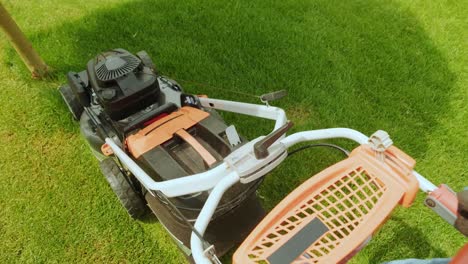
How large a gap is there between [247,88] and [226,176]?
1.57 m

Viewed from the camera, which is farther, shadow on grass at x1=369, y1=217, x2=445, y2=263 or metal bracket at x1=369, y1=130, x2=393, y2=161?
shadow on grass at x1=369, y1=217, x2=445, y2=263

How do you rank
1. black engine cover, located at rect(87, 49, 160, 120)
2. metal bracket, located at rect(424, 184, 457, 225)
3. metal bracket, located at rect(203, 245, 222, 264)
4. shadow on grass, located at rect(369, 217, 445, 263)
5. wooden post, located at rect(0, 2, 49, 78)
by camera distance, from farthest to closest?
wooden post, located at rect(0, 2, 49, 78), shadow on grass, located at rect(369, 217, 445, 263), black engine cover, located at rect(87, 49, 160, 120), metal bracket, located at rect(203, 245, 222, 264), metal bracket, located at rect(424, 184, 457, 225)

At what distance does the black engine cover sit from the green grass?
0.64m

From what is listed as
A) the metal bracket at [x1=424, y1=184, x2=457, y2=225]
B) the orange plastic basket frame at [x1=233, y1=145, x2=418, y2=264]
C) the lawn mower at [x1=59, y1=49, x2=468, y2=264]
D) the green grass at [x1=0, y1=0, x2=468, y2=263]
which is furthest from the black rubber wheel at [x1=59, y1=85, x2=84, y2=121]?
the metal bracket at [x1=424, y1=184, x2=457, y2=225]

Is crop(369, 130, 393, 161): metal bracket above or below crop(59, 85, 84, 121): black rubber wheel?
above

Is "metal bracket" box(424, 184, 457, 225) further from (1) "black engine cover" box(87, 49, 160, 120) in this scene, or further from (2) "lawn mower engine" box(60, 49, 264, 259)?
(1) "black engine cover" box(87, 49, 160, 120)

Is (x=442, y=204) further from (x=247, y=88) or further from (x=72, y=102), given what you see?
(x=72, y=102)

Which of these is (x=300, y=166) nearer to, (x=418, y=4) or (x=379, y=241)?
(x=379, y=241)

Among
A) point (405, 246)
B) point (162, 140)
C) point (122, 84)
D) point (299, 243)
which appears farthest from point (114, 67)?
point (405, 246)

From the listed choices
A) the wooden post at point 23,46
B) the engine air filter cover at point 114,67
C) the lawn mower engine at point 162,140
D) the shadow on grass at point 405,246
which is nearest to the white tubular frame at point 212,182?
the lawn mower engine at point 162,140

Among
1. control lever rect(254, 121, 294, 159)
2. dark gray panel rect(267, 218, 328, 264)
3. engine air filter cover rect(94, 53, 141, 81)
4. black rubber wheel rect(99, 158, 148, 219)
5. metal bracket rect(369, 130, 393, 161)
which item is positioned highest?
metal bracket rect(369, 130, 393, 161)

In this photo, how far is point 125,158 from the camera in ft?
5.30

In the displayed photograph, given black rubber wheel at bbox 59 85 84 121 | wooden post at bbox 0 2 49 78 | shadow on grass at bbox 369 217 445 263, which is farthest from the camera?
wooden post at bbox 0 2 49 78

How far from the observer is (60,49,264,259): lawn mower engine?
1583 mm
